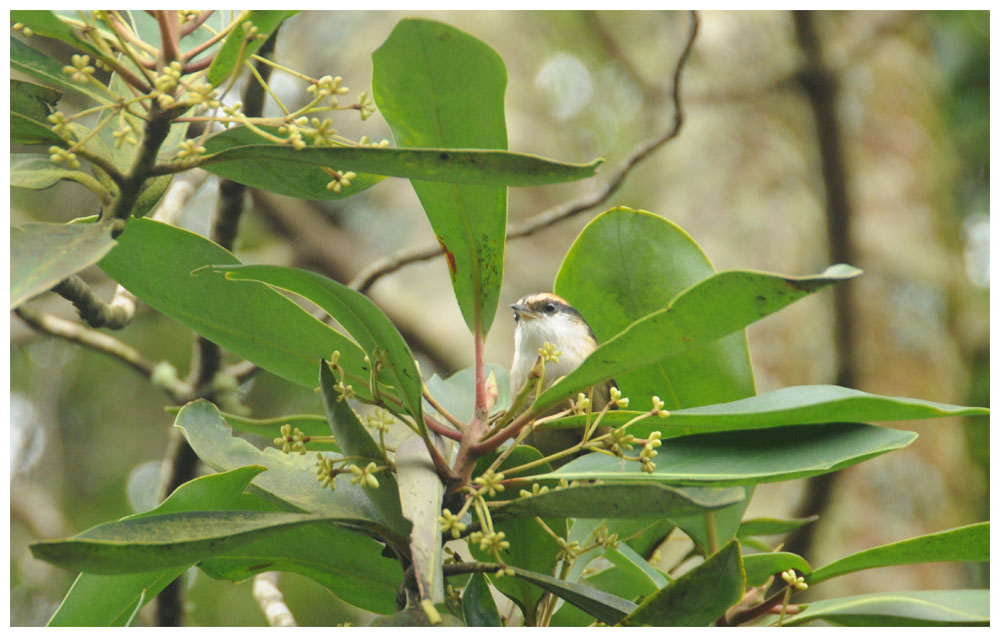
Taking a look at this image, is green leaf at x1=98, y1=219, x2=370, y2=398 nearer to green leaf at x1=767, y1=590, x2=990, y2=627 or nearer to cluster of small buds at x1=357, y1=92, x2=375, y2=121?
cluster of small buds at x1=357, y1=92, x2=375, y2=121

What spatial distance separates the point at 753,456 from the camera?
122cm

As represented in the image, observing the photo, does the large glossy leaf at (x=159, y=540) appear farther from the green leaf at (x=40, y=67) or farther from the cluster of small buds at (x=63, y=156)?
the green leaf at (x=40, y=67)

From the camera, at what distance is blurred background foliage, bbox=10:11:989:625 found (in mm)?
4145

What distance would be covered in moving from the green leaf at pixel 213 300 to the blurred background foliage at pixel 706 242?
7.83ft

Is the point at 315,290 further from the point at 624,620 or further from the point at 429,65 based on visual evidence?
the point at 624,620

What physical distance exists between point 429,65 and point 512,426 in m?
0.53

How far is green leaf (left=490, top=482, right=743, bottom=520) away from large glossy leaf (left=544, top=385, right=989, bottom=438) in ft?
0.58

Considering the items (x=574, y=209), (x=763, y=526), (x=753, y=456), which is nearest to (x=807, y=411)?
(x=753, y=456)

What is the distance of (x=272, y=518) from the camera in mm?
1101

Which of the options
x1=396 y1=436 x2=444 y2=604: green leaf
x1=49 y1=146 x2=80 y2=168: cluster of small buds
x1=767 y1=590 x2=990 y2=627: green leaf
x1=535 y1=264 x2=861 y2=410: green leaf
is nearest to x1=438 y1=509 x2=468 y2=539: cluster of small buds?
x1=396 y1=436 x2=444 y2=604: green leaf

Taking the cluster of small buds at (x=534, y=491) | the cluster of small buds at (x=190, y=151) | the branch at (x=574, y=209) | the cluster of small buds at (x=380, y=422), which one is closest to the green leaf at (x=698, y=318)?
the cluster of small buds at (x=534, y=491)

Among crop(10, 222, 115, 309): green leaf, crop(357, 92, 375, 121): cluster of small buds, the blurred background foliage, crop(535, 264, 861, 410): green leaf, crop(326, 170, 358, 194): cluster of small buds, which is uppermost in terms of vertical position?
crop(357, 92, 375, 121): cluster of small buds

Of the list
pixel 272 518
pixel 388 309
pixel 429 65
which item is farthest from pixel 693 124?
pixel 272 518

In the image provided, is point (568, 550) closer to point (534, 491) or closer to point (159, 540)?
point (534, 491)
